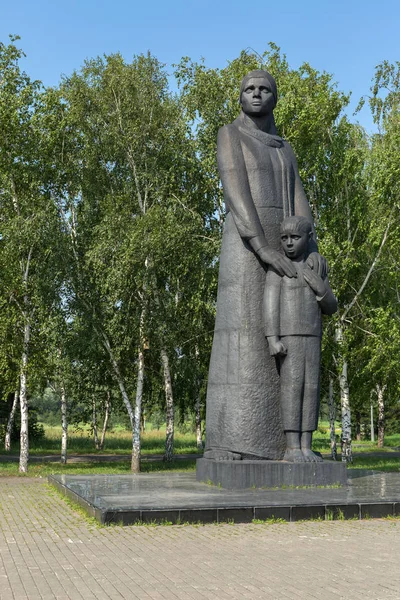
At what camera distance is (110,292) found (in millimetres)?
20734

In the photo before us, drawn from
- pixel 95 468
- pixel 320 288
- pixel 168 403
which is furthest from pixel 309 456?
pixel 168 403

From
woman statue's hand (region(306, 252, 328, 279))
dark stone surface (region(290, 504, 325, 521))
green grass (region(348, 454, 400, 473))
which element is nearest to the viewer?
dark stone surface (region(290, 504, 325, 521))

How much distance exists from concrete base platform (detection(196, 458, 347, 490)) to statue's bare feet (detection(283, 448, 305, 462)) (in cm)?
14

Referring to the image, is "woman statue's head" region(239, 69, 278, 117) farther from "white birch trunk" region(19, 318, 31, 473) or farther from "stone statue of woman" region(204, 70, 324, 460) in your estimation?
"white birch trunk" region(19, 318, 31, 473)

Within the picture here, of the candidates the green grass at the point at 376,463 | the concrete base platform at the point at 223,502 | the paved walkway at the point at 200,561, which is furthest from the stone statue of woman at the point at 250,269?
the green grass at the point at 376,463

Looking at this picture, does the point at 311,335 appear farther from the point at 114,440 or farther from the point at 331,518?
the point at 114,440

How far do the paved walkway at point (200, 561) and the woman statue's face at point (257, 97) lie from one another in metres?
5.77

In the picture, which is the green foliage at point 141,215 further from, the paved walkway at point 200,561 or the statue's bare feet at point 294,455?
the paved walkway at point 200,561

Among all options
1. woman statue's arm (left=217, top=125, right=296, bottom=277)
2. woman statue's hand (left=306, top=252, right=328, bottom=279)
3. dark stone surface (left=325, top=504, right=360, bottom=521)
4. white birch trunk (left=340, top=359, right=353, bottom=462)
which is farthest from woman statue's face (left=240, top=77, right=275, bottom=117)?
white birch trunk (left=340, top=359, right=353, bottom=462)

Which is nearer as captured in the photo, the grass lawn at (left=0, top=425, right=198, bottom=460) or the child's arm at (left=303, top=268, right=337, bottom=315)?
the child's arm at (left=303, top=268, right=337, bottom=315)

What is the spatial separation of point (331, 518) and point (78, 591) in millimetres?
3984

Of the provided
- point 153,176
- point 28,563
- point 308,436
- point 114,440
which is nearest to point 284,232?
point 308,436

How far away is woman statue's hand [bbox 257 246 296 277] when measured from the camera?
10773 millimetres

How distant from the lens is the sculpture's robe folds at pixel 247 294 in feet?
35.4
